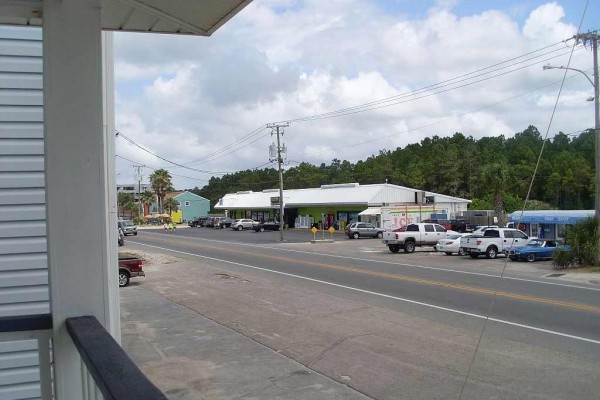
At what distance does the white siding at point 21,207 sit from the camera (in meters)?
4.30

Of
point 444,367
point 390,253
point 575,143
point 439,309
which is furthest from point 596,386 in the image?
point 390,253

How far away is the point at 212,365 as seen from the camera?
400 inches

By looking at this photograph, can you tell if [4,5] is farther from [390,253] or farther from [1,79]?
[390,253]

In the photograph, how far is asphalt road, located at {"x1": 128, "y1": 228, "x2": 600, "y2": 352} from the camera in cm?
1315

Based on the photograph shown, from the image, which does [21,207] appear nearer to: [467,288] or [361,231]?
[467,288]

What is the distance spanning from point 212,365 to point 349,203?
59.8 m

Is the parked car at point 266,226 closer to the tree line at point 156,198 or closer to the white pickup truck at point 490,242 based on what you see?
the tree line at point 156,198

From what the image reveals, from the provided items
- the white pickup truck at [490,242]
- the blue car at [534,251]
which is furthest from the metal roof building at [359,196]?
the blue car at [534,251]

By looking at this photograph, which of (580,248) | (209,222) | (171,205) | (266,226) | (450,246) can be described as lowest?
(450,246)

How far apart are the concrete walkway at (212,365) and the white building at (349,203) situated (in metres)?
51.0

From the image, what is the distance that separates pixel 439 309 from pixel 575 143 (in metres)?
8.82

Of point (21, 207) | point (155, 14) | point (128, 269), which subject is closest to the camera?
point (155, 14)

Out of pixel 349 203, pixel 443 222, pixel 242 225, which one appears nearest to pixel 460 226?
pixel 443 222

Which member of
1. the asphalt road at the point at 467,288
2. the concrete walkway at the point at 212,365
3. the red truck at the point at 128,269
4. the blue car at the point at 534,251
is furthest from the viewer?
the blue car at the point at 534,251
